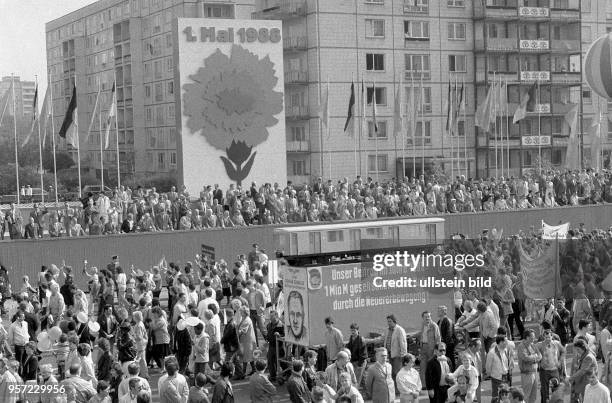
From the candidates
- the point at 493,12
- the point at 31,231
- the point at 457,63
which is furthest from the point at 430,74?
the point at 31,231

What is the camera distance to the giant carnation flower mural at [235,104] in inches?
1674

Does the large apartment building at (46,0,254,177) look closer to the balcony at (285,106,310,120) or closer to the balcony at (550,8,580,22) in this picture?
the balcony at (285,106,310,120)

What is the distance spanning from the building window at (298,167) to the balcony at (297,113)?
2775mm

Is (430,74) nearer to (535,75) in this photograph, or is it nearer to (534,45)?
(535,75)

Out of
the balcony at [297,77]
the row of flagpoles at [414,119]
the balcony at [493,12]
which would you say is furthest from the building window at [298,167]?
the balcony at [493,12]

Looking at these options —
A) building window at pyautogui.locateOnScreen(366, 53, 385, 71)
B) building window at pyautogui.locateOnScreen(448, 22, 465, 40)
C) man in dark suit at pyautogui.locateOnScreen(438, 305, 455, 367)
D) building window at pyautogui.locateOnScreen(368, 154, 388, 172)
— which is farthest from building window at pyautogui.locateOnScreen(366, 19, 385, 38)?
man in dark suit at pyautogui.locateOnScreen(438, 305, 455, 367)

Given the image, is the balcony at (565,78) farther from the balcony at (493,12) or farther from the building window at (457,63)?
the building window at (457,63)

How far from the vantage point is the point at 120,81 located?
290 ft

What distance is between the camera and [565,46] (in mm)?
72375

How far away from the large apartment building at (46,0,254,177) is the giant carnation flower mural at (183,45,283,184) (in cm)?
2910

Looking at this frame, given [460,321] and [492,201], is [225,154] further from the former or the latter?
[460,321]

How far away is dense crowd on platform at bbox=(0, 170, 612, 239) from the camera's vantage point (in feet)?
114

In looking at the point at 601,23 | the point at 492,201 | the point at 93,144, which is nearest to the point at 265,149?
the point at 492,201

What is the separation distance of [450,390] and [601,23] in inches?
2694
